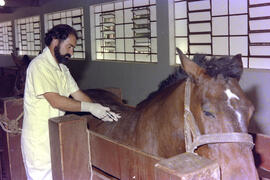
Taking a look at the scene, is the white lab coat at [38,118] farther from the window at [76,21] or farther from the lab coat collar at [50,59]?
the window at [76,21]

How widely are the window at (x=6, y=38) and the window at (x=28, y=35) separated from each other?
3.05ft

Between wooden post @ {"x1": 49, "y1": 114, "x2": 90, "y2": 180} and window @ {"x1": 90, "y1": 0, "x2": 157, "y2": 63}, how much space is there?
5.52 meters

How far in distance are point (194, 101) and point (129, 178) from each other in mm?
473

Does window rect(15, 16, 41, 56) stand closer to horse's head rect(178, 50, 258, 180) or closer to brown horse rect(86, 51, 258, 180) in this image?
brown horse rect(86, 51, 258, 180)

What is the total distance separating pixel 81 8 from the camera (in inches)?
357

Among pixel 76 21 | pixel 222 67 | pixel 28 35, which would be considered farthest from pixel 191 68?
pixel 28 35

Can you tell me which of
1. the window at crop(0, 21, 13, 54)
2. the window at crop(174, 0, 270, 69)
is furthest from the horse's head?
the window at crop(0, 21, 13, 54)

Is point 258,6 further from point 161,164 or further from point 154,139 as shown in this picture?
point 161,164

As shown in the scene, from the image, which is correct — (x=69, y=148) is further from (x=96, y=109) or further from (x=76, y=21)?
(x=76, y=21)

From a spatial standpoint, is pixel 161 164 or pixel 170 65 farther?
pixel 170 65

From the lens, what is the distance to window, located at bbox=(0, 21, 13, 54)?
14272mm

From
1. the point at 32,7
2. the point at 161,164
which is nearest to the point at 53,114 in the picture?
the point at 161,164

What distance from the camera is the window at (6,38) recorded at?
46.8 feet

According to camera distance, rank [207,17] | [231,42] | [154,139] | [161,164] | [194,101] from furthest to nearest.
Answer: [207,17] < [231,42] < [154,139] < [194,101] < [161,164]
